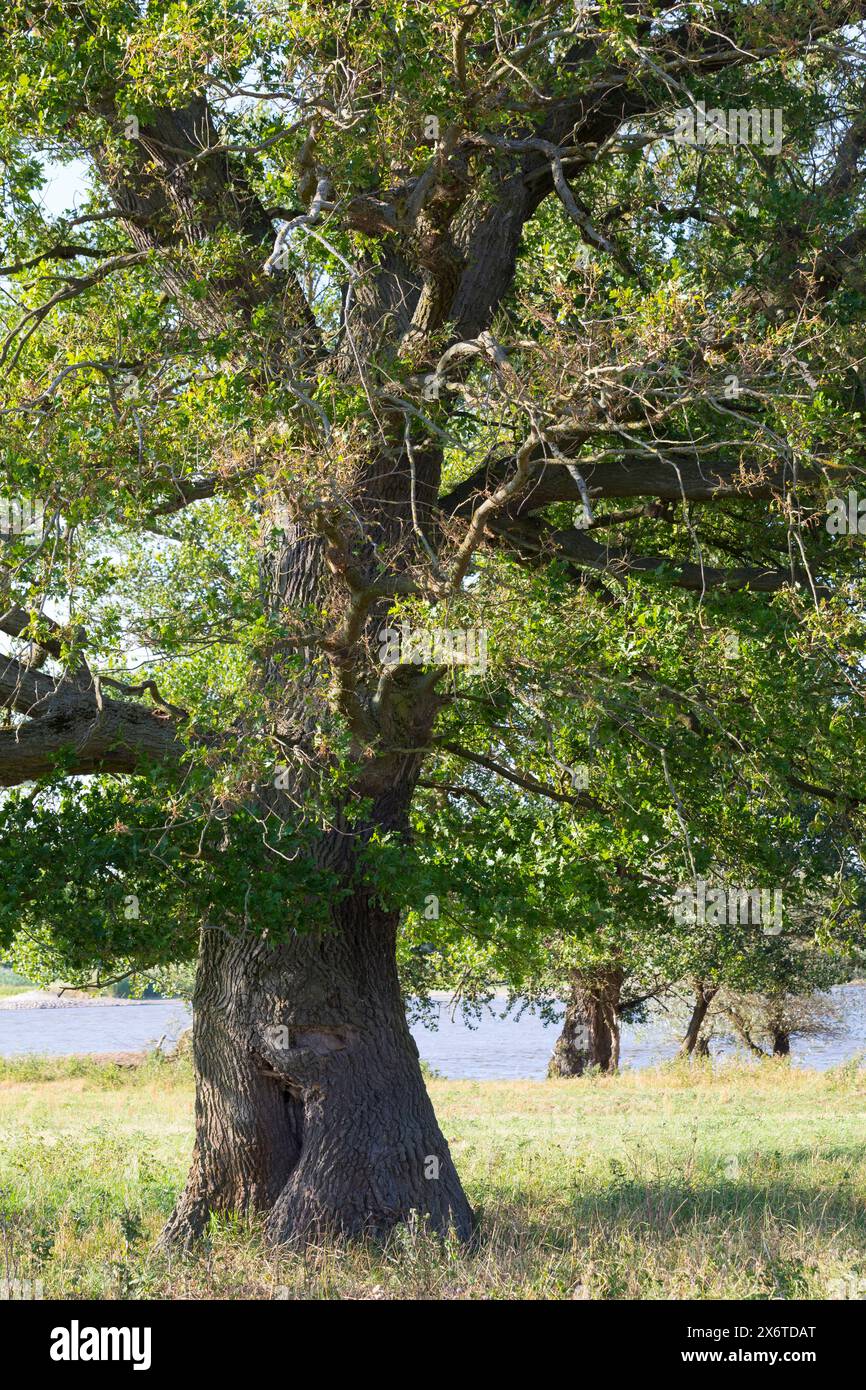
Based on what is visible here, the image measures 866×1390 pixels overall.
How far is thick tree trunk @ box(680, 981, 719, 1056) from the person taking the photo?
2928cm

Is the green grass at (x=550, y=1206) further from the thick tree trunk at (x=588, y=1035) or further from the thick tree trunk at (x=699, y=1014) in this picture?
the thick tree trunk at (x=699, y=1014)

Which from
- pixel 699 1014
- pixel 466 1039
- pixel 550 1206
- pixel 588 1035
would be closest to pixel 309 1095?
pixel 550 1206

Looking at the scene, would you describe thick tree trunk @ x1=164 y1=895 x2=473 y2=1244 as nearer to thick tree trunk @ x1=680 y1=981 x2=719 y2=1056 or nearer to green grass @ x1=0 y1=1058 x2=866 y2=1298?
green grass @ x1=0 y1=1058 x2=866 y2=1298

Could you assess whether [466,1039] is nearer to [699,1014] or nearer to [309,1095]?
[699,1014]

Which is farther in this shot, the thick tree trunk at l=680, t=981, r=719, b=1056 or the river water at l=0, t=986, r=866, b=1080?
the river water at l=0, t=986, r=866, b=1080

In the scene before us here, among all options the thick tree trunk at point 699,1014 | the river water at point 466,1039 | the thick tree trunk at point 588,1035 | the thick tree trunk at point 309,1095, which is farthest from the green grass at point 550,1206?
the river water at point 466,1039

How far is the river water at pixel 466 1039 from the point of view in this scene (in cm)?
3534

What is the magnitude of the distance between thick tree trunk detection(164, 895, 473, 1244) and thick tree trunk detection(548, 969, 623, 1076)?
59.9 feet

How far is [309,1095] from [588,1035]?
1953cm

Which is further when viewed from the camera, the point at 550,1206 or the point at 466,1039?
the point at 466,1039

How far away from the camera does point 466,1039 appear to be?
5334cm

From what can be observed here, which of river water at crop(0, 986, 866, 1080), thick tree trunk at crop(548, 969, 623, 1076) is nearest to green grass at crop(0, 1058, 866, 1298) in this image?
thick tree trunk at crop(548, 969, 623, 1076)

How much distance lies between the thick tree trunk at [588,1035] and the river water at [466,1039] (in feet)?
4.25

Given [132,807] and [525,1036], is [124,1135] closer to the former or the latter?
[132,807]
